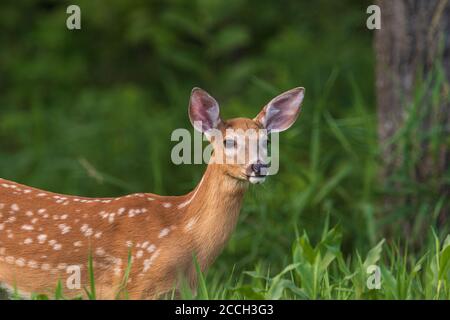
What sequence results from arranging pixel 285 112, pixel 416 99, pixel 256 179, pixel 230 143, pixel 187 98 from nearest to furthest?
pixel 256 179
pixel 230 143
pixel 285 112
pixel 416 99
pixel 187 98

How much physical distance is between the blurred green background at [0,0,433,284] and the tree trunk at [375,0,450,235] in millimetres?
209

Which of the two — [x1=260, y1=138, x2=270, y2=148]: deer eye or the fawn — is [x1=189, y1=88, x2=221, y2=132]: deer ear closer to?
the fawn

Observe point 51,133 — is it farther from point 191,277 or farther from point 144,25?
point 191,277

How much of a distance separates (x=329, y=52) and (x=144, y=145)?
2465 millimetres

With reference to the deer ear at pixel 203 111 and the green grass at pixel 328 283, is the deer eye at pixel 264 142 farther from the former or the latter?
the green grass at pixel 328 283

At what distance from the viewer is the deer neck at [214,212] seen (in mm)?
4660

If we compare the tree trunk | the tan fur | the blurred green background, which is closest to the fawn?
the tan fur

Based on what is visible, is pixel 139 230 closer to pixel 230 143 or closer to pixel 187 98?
pixel 230 143

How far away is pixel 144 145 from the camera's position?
8695 mm

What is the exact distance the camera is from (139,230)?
4664mm

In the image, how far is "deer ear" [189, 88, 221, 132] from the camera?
15.2 feet

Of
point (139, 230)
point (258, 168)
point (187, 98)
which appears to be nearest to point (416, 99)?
point (258, 168)

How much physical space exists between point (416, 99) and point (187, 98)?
10.2ft

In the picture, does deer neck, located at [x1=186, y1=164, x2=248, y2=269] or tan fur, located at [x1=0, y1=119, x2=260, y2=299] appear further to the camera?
deer neck, located at [x1=186, y1=164, x2=248, y2=269]
